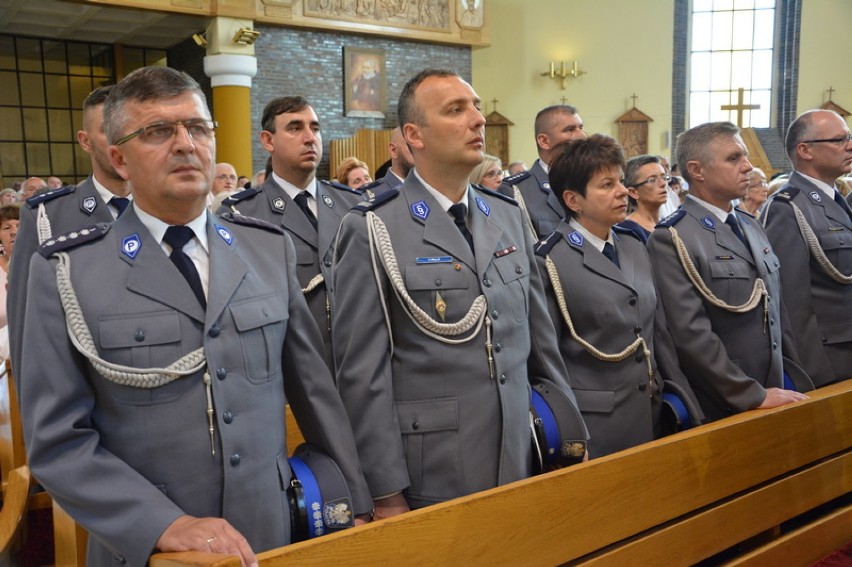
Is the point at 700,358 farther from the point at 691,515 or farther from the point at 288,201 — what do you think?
the point at 288,201

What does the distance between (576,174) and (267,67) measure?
890 cm

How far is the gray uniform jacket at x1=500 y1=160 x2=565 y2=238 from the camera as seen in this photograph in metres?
3.70

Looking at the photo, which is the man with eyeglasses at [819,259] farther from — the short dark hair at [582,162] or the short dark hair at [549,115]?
the short dark hair at [549,115]

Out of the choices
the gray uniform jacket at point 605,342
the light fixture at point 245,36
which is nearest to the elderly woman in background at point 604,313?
the gray uniform jacket at point 605,342

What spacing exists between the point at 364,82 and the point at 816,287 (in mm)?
9170

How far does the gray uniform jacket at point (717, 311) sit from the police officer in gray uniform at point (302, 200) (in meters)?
1.16

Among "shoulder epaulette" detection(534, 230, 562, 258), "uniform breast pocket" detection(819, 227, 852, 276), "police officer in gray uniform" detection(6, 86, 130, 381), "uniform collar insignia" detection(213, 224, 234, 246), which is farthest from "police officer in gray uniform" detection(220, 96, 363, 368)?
"uniform breast pocket" detection(819, 227, 852, 276)

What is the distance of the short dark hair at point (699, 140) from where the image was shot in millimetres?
2711

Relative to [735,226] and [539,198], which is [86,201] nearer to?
[539,198]

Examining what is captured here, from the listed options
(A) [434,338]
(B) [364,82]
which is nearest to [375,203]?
(A) [434,338]

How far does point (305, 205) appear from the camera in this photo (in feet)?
10.0

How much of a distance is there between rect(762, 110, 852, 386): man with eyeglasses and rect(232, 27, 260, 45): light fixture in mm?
7930

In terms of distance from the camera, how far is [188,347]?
4.75 feet

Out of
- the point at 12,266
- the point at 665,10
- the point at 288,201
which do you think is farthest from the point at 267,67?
the point at 12,266
